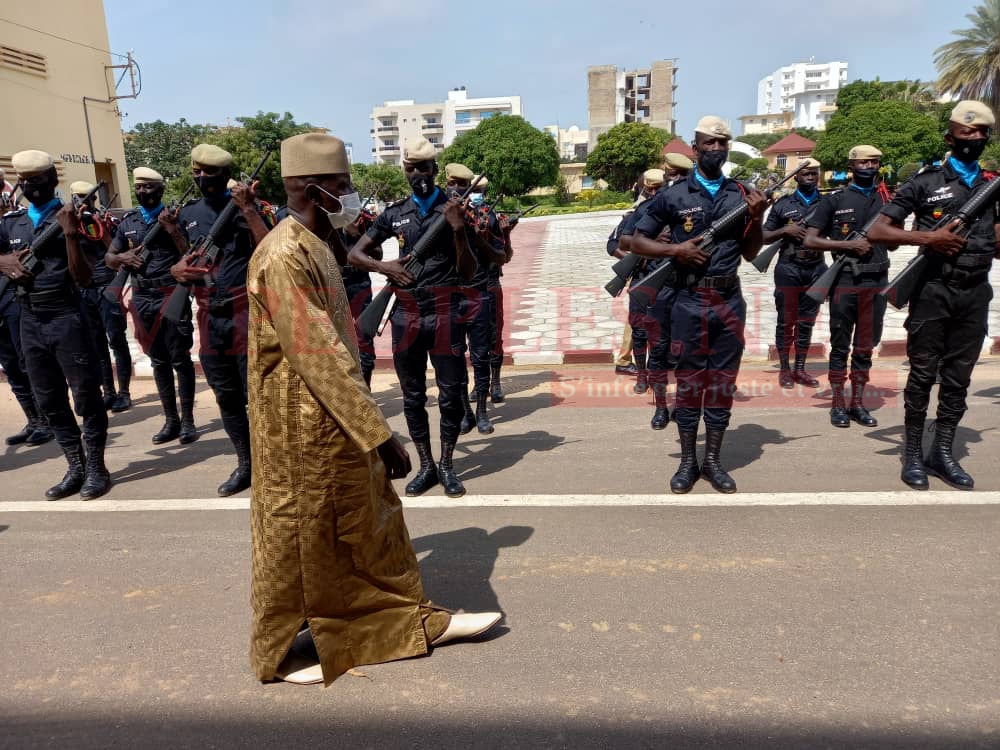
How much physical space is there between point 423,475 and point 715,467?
6.17 ft

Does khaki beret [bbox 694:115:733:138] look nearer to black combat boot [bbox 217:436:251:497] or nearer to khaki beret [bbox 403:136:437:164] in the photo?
khaki beret [bbox 403:136:437:164]

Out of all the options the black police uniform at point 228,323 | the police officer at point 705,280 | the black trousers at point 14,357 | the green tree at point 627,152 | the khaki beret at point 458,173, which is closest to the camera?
the police officer at point 705,280

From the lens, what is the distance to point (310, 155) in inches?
103

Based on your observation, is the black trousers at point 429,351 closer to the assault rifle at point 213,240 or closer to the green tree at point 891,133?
the assault rifle at point 213,240

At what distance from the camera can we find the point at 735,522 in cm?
397

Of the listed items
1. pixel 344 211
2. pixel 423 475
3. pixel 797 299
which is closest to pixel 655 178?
pixel 797 299

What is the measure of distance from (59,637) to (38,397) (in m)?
2.39

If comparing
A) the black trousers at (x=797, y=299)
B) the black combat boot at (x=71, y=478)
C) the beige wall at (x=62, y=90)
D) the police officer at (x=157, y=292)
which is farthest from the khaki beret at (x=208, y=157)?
the beige wall at (x=62, y=90)

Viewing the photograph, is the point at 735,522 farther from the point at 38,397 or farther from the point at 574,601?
the point at 38,397

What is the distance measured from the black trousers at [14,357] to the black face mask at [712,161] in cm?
557

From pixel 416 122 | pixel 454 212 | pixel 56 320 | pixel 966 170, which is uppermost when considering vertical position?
pixel 416 122

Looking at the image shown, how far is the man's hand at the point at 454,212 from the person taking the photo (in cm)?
423

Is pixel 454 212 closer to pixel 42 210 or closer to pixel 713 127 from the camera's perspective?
pixel 713 127

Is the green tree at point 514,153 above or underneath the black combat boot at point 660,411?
above
